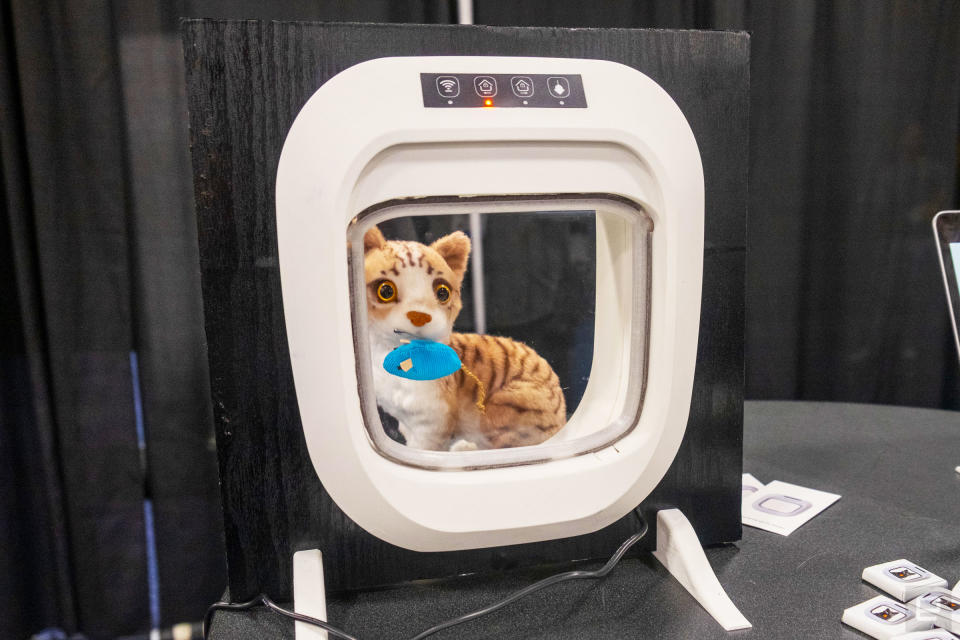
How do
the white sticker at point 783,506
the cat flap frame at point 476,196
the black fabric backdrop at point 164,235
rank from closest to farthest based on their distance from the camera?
the cat flap frame at point 476,196, the white sticker at point 783,506, the black fabric backdrop at point 164,235

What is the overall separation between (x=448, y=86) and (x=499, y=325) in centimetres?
20

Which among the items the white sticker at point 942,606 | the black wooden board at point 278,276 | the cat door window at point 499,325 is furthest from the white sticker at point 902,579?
the cat door window at point 499,325

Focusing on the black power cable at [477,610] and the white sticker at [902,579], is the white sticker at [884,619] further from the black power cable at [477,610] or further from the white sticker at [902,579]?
the black power cable at [477,610]

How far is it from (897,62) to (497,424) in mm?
1474

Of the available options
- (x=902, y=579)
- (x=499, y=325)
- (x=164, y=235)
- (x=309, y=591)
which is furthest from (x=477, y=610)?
(x=164, y=235)

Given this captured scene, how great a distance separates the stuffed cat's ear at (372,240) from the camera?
20.0 inches

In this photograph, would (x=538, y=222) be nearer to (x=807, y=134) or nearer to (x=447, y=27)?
(x=447, y=27)

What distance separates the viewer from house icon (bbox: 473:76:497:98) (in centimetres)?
49

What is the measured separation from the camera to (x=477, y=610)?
0.53 m

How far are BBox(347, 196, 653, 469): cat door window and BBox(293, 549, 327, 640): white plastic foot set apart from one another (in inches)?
4.6

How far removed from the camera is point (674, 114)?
1.74 feet

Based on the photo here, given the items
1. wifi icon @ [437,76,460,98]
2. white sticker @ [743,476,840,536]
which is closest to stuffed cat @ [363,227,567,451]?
wifi icon @ [437,76,460,98]

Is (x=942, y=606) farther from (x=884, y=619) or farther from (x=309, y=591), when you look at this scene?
(x=309, y=591)

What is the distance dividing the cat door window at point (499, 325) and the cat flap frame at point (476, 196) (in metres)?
0.01
